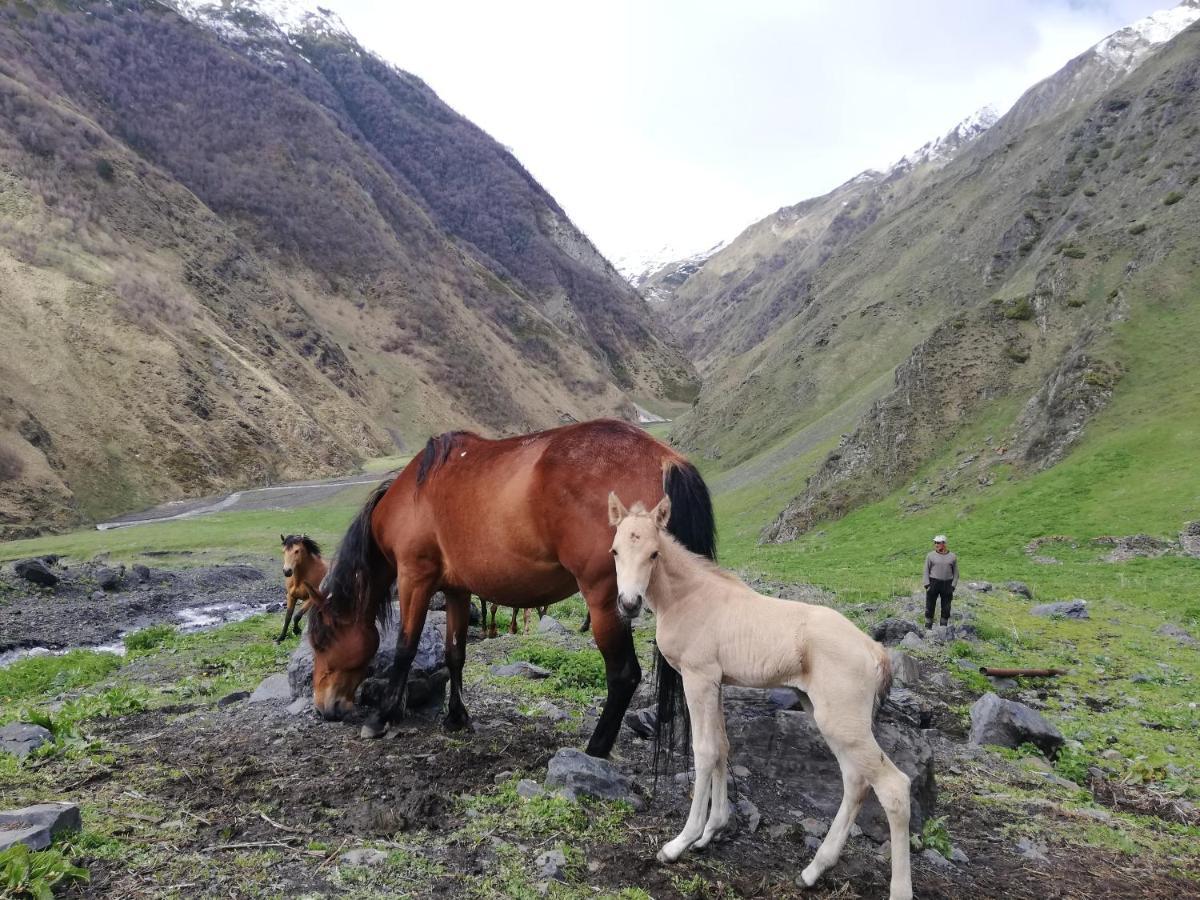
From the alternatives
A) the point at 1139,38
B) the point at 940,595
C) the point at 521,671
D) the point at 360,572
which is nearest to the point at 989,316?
the point at 940,595

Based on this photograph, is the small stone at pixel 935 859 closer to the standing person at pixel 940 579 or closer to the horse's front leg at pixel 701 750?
the horse's front leg at pixel 701 750

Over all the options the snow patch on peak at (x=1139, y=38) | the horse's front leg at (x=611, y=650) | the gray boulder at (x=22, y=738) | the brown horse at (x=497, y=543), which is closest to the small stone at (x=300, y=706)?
the brown horse at (x=497, y=543)

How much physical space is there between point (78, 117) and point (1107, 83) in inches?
7636

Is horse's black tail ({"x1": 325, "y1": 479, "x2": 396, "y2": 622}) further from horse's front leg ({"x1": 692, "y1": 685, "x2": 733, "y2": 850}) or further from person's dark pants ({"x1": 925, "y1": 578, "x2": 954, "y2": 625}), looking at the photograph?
person's dark pants ({"x1": 925, "y1": 578, "x2": 954, "y2": 625})

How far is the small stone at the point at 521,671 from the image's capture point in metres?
10.6

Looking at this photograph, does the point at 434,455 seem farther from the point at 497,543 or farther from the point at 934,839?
the point at 934,839

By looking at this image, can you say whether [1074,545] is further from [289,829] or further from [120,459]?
[120,459]

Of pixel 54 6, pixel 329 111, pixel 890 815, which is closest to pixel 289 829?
pixel 890 815

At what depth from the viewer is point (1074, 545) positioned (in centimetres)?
2508

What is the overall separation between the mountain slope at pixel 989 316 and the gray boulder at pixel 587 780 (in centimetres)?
3146

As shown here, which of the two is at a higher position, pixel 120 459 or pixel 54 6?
pixel 54 6

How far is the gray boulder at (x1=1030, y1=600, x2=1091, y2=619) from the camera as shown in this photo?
1653 cm

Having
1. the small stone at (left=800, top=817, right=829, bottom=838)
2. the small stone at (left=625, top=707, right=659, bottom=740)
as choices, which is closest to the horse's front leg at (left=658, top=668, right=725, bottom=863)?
the small stone at (left=800, top=817, right=829, bottom=838)

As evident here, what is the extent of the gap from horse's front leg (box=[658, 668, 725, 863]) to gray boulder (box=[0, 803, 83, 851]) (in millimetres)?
4028
